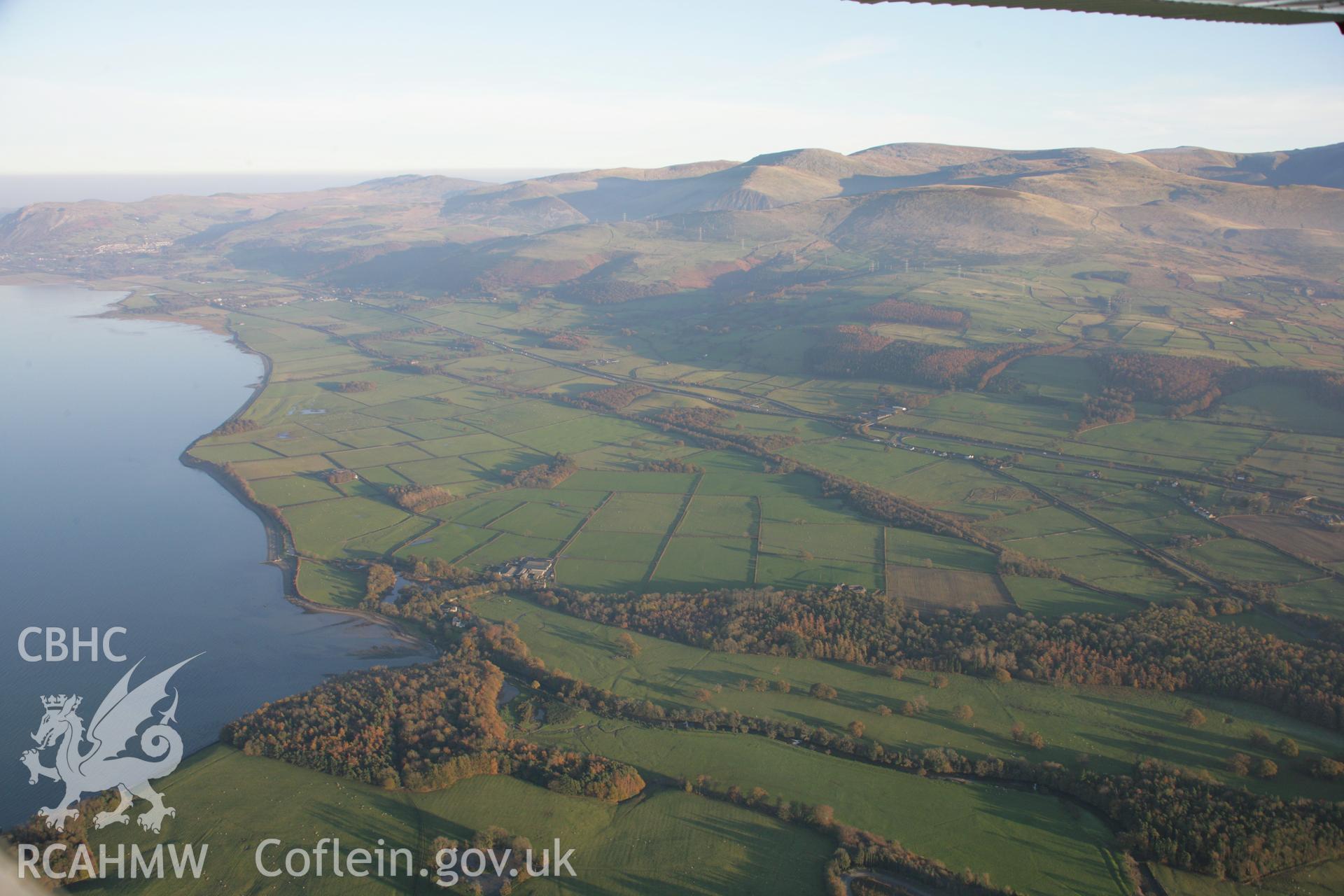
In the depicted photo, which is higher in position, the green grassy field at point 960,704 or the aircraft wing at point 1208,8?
the aircraft wing at point 1208,8

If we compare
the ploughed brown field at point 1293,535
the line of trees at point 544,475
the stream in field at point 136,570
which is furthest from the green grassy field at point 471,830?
the ploughed brown field at point 1293,535

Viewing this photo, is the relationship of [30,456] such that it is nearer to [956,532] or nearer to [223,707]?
[223,707]

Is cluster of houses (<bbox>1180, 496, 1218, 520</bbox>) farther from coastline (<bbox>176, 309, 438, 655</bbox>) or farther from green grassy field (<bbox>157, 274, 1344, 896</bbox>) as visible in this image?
coastline (<bbox>176, 309, 438, 655</bbox>)

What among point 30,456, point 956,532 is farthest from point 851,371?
point 30,456

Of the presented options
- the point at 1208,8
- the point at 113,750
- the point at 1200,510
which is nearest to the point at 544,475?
the point at 113,750

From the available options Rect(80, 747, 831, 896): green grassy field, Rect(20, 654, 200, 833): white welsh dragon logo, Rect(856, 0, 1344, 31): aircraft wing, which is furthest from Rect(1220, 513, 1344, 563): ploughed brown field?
Rect(20, 654, 200, 833): white welsh dragon logo

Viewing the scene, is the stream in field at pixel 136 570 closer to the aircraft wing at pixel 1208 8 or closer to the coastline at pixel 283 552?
the coastline at pixel 283 552
